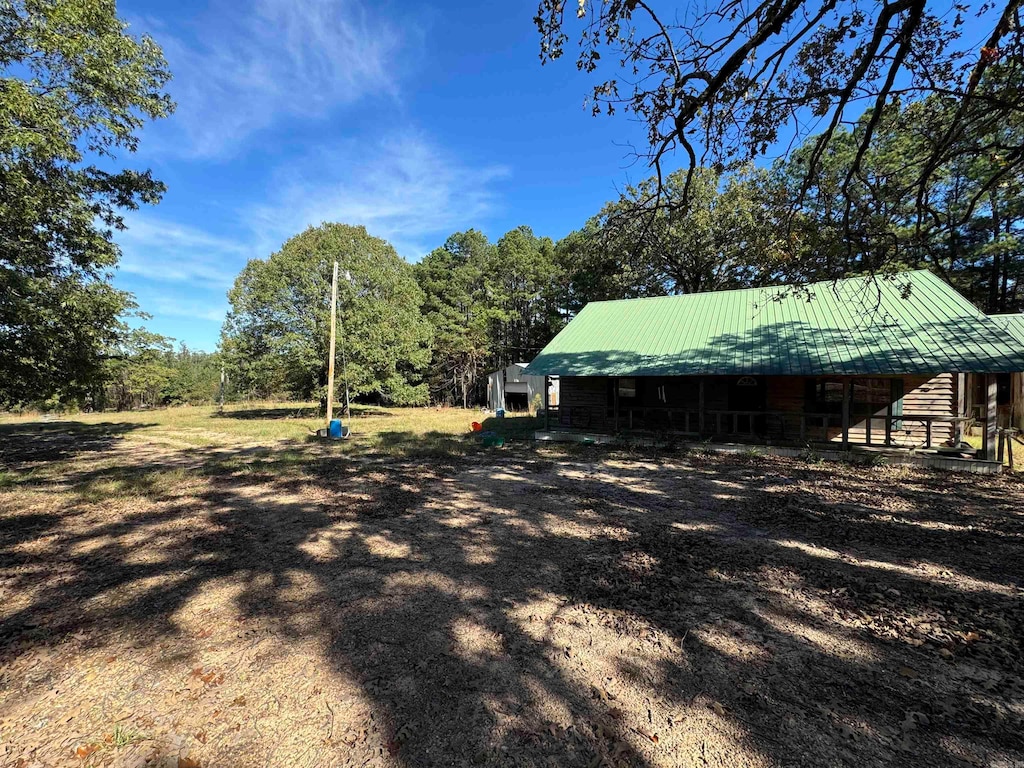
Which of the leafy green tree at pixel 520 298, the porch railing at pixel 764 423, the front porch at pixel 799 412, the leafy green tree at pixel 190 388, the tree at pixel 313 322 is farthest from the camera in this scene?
the leafy green tree at pixel 190 388

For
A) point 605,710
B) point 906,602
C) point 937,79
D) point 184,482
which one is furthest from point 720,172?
point 184,482

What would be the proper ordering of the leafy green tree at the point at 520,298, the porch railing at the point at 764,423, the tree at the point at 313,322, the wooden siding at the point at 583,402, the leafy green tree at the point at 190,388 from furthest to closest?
the leafy green tree at the point at 190,388
the leafy green tree at the point at 520,298
the tree at the point at 313,322
the wooden siding at the point at 583,402
the porch railing at the point at 764,423

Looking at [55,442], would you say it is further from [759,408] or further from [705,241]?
[705,241]

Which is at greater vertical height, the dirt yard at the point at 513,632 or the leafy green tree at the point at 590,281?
the leafy green tree at the point at 590,281

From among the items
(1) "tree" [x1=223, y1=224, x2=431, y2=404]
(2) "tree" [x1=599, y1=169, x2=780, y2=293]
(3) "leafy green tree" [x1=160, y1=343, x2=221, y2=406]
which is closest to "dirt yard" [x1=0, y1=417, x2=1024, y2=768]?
(1) "tree" [x1=223, y1=224, x2=431, y2=404]

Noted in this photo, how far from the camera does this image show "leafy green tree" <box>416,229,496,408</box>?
34250 millimetres

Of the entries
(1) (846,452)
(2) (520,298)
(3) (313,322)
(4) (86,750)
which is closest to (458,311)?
(2) (520,298)

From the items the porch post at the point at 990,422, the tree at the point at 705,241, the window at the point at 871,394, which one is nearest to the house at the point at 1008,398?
the window at the point at 871,394

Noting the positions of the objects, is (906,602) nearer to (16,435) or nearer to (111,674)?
(111,674)

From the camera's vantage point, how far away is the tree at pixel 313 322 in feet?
75.4

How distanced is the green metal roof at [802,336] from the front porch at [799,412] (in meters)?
0.91

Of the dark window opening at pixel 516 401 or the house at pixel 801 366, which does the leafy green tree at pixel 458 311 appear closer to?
the dark window opening at pixel 516 401

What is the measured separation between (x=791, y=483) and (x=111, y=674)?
32.4ft

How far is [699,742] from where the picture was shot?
7.65 ft
